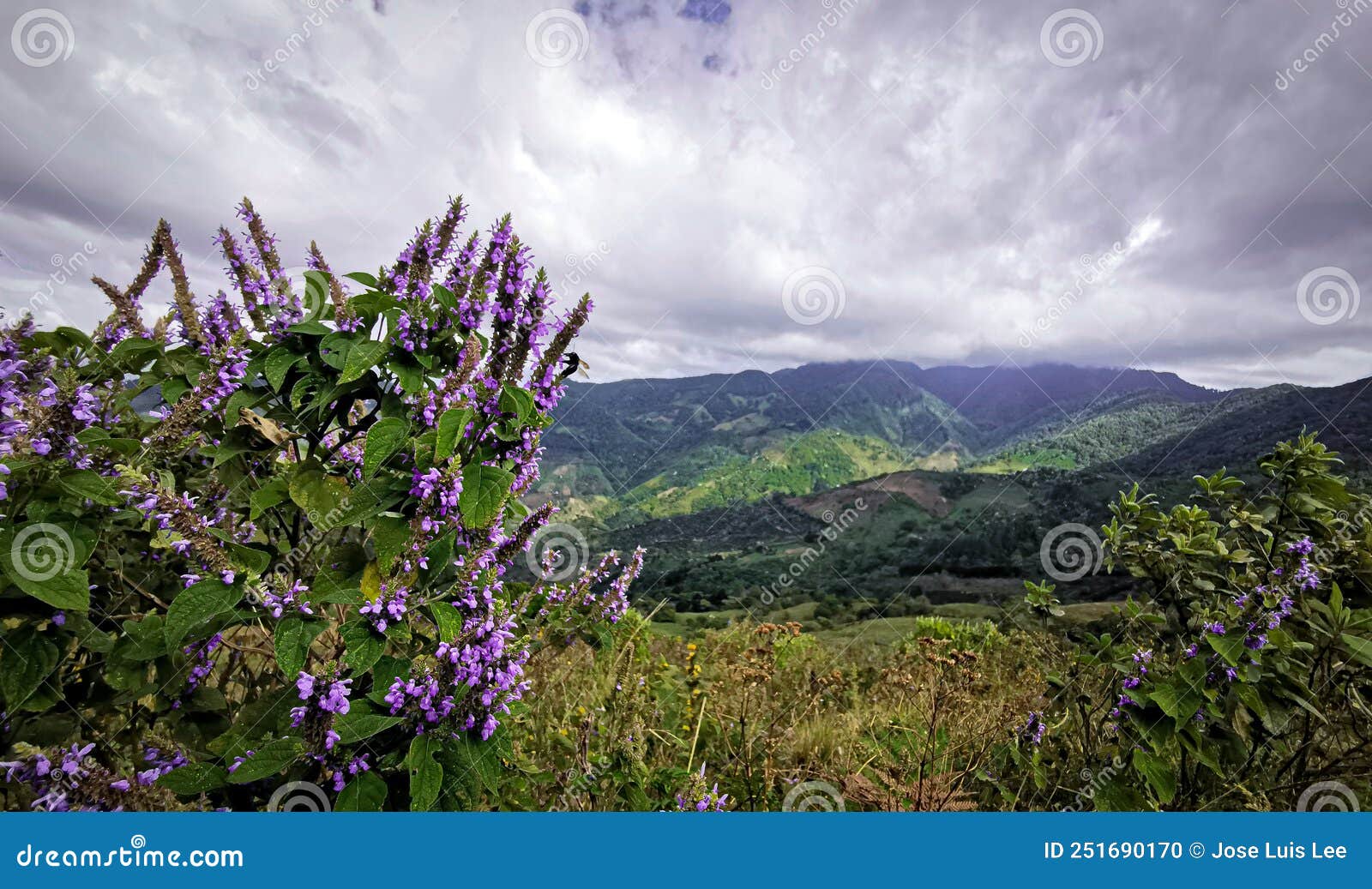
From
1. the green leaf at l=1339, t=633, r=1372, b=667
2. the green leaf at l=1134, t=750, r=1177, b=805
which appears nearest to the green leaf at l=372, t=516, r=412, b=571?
the green leaf at l=1134, t=750, r=1177, b=805

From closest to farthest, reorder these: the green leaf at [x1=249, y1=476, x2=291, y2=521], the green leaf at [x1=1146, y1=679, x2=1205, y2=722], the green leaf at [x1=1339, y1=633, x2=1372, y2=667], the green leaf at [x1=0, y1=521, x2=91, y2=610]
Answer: the green leaf at [x1=0, y1=521, x2=91, y2=610] → the green leaf at [x1=249, y1=476, x2=291, y2=521] → the green leaf at [x1=1339, y1=633, x2=1372, y2=667] → the green leaf at [x1=1146, y1=679, x2=1205, y2=722]

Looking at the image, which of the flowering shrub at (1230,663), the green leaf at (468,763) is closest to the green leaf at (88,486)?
the green leaf at (468,763)

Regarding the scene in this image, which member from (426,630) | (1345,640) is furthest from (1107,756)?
(426,630)

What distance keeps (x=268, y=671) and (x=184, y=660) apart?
907 millimetres

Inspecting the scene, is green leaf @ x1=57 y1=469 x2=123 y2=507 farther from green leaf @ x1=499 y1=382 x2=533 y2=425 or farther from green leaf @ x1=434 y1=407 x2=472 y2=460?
green leaf @ x1=499 y1=382 x2=533 y2=425

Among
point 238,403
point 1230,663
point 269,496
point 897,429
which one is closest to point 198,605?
point 269,496

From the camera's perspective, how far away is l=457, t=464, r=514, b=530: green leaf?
81.5 inches

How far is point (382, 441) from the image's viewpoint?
6.93 feet

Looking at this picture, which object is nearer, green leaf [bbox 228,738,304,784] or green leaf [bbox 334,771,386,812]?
green leaf [bbox 228,738,304,784]

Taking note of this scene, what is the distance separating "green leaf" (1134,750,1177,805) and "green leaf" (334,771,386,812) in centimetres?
388

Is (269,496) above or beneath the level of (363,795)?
above

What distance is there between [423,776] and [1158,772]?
12.7 feet

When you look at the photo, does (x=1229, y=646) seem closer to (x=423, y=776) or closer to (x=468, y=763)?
(x=468, y=763)

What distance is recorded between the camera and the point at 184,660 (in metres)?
2.66
